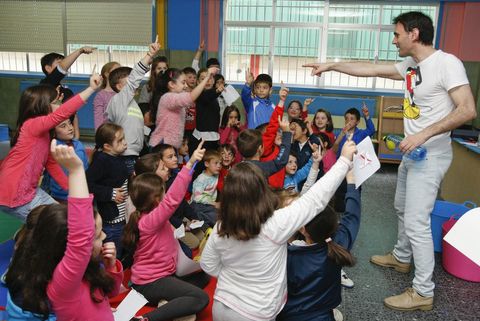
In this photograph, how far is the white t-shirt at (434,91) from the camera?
2.28 meters

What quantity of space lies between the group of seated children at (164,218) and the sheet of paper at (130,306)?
7 centimetres

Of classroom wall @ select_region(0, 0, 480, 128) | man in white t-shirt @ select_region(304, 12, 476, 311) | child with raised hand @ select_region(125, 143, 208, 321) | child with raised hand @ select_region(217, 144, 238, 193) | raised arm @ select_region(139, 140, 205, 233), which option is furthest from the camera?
classroom wall @ select_region(0, 0, 480, 128)

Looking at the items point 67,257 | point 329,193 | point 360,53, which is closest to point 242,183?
point 329,193

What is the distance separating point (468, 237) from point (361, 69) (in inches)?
80.8

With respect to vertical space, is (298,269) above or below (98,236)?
below

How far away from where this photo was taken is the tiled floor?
242 cm

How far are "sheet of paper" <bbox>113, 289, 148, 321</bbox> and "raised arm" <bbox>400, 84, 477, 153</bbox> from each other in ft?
5.29

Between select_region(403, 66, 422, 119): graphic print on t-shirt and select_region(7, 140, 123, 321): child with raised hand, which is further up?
select_region(403, 66, 422, 119): graphic print on t-shirt

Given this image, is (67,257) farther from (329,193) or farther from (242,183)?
(329,193)

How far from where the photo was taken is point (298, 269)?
72.0 inches

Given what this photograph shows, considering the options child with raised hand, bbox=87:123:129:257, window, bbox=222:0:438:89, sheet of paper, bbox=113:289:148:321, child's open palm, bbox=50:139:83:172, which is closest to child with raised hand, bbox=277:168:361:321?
sheet of paper, bbox=113:289:148:321

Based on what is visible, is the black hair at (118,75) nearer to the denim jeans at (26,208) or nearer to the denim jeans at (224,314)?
the denim jeans at (26,208)

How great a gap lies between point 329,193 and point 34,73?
751 cm

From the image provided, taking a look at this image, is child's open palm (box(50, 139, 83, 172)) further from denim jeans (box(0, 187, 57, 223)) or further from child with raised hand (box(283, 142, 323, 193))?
child with raised hand (box(283, 142, 323, 193))
